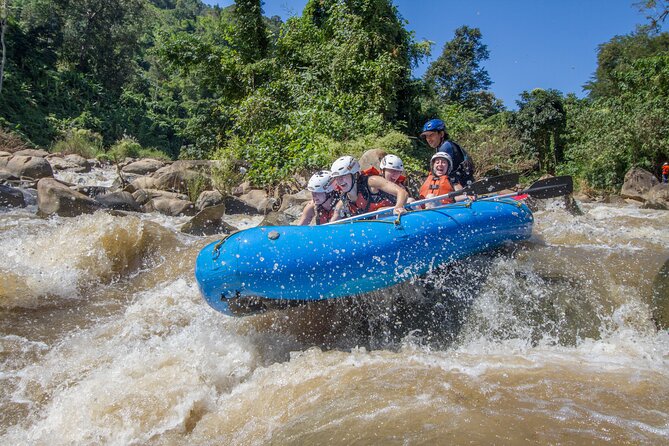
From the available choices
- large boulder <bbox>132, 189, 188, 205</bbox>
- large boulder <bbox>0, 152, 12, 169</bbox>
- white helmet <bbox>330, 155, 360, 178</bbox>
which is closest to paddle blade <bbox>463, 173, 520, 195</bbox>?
white helmet <bbox>330, 155, 360, 178</bbox>

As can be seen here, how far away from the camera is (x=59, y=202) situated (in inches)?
297

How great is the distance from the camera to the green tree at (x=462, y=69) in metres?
26.8

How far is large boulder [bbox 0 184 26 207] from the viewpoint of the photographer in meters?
8.26

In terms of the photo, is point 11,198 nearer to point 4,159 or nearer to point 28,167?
point 28,167

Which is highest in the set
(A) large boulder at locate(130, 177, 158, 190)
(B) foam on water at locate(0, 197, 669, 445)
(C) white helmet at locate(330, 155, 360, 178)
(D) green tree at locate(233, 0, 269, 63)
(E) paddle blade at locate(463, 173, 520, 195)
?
(D) green tree at locate(233, 0, 269, 63)

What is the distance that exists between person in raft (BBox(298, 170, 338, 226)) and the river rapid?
3.05 feet

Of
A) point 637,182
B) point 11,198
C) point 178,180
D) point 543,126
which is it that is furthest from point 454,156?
point 543,126

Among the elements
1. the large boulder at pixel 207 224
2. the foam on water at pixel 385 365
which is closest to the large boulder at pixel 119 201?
the large boulder at pixel 207 224

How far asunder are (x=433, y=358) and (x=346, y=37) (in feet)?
38.3

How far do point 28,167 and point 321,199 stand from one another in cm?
898

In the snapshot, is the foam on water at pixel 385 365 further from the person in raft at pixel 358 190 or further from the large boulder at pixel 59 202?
the large boulder at pixel 59 202

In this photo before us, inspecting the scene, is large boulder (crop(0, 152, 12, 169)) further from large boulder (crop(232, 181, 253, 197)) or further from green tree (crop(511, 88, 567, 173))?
green tree (crop(511, 88, 567, 173))

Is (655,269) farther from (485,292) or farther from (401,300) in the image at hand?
(401,300)

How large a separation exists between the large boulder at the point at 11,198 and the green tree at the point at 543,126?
16974 mm
